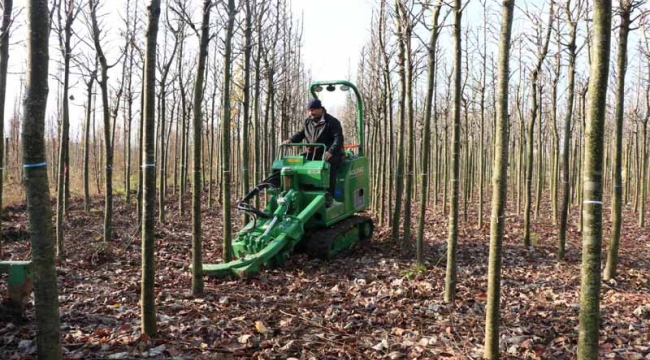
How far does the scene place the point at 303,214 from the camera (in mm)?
7816

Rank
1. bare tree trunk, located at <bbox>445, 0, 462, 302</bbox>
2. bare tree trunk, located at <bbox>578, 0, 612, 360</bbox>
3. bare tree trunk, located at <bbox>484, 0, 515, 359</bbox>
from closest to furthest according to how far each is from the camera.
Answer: bare tree trunk, located at <bbox>578, 0, 612, 360</bbox>, bare tree trunk, located at <bbox>484, 0, 515, 359</bbox>, bare tree trunk, located at <bbox>445, 0, 462, 302</bbox>

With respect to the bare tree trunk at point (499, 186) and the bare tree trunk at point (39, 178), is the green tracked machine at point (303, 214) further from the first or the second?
the bare tree trunk at point (499, 186)

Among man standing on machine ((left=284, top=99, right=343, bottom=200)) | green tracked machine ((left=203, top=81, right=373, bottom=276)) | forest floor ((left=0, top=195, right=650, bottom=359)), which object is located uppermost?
man standing on machine ((left=284, top=99, right=343, bottom=200))

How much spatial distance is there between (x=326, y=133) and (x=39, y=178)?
619 centimetres

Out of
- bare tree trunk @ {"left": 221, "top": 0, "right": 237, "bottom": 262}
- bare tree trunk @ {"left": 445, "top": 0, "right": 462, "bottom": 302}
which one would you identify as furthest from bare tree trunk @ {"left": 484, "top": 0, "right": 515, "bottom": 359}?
bare tree trunk @ {"left": 221, "top": 0, "right": 237, "bottom": 262}

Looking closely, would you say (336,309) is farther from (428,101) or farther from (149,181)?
(428,101)

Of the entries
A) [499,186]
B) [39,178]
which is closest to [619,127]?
[499,186]

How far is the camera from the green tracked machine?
7.36m

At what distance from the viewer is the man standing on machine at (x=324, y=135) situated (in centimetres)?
858

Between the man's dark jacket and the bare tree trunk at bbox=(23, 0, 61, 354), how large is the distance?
585cm

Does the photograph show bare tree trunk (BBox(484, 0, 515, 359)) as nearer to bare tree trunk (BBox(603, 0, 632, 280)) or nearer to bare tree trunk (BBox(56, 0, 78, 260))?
bare tree trunk (BBox(603, 0, 632, 280))

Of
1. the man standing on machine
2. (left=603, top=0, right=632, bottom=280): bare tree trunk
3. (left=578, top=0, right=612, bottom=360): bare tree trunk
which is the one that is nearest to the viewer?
(left=578, top=0, right=612, bottom=360): bare tree trunk

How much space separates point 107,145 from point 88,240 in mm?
2084

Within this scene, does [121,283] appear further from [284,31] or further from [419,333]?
[284,31]
